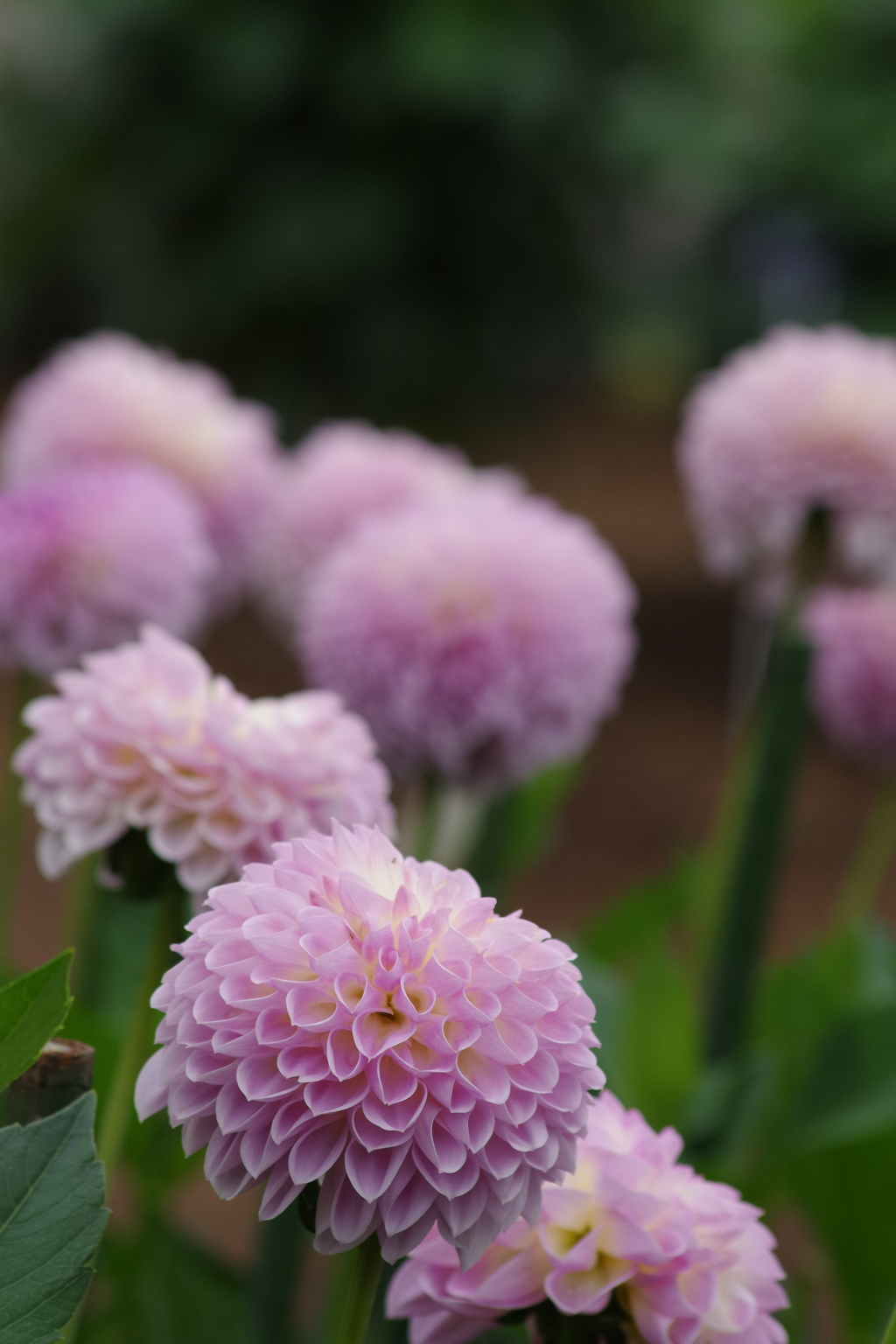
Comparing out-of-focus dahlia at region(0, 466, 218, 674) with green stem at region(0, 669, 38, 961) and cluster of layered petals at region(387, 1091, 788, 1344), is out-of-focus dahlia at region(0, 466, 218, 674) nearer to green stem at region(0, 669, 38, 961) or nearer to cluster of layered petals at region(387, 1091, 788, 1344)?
green stem at region(0, 669, 38, 961)

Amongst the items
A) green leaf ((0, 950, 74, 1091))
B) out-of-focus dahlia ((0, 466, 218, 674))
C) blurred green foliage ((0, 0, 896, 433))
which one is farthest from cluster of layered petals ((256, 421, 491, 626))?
blurred green foliage ((0, 0, 896, 433))

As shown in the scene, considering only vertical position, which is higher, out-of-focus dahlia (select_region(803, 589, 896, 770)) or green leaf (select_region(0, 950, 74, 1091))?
out-of-focus dahlia (select_region(803, 589, 896, 770))

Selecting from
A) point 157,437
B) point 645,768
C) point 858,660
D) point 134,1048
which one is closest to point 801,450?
point 858,660

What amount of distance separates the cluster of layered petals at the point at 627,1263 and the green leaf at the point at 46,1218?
5cm

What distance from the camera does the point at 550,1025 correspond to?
0.19 metres

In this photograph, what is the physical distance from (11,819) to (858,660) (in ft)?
1.08

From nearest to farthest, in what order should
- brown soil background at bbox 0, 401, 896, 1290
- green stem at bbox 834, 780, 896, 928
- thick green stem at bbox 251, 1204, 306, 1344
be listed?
thick green stem at bbox 251, 1204, 306, 1344 → green stem at bbox 834, 780, 896, 928 → brown soil background at bbox 0, 401, 896, 1290

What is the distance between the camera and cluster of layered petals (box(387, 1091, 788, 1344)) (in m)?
0.22

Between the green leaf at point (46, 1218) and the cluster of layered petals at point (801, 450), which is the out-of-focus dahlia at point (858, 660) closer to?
the cluster of layered petals at point (801, 450)

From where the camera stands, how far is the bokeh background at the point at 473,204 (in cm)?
244

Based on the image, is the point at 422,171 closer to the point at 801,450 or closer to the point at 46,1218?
the point at 801,450

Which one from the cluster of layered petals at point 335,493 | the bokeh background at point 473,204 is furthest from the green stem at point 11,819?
the bokeh background at point 473,204

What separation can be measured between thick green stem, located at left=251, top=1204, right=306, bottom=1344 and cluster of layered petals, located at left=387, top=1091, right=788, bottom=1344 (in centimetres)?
21

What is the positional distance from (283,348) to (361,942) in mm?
2525
